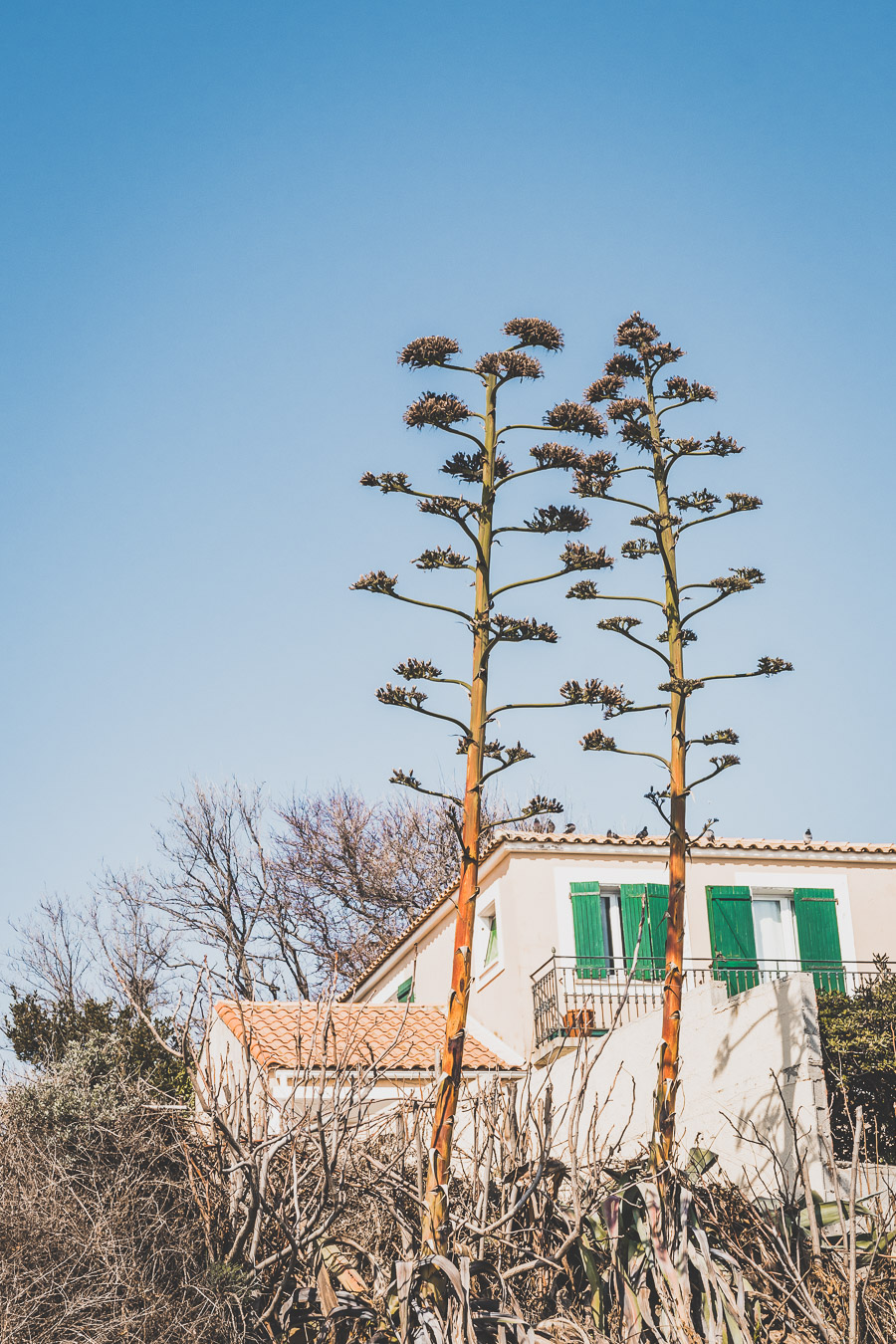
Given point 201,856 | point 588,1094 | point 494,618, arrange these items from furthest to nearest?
point 201,856, point 588,1094, point 494,618

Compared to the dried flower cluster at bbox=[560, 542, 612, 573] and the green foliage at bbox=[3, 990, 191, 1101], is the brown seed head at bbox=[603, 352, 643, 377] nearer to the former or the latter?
the dried flower cluster at bbox=[560, 542, 612, 573]

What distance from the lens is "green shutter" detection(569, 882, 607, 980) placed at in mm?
18078

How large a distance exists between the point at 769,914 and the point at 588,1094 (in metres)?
6.30

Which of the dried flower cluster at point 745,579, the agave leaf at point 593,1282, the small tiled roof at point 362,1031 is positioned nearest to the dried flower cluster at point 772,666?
the dried flower cluster at point 745,579

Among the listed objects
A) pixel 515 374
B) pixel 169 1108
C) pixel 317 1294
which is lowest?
pixel 317 1294

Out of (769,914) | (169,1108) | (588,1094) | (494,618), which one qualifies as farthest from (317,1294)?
(769,914)

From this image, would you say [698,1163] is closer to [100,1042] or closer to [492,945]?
[100,1042]

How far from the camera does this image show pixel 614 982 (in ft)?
58.9

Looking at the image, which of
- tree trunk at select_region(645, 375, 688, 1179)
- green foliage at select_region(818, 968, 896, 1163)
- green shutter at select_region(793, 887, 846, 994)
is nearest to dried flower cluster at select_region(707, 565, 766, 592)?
tree trunk at select_region(645, 375, 688, 1179)

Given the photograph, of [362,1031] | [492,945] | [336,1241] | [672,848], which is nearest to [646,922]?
[492,945]

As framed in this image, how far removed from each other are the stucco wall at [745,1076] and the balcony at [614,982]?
3521 mm

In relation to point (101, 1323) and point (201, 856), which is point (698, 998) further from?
point (201, 856)

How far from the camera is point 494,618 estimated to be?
9.07m

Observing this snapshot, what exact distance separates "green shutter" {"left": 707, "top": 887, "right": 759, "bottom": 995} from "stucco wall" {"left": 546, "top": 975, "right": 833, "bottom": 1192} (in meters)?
5.03
